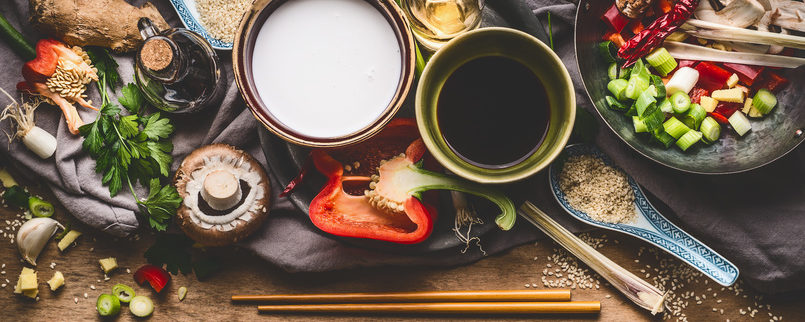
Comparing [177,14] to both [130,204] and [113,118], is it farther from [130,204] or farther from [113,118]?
[130,204]

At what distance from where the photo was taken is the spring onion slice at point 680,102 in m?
1.46

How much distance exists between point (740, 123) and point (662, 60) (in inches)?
10.1

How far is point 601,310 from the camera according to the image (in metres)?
1.66

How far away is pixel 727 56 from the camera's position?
1464 mm

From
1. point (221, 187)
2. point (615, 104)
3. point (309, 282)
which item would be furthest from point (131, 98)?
point (615, 104)

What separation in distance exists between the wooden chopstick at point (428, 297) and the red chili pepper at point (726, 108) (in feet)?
2.08

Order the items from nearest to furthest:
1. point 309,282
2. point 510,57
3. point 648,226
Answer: point 510,57 → point 648,226 → point 309,282

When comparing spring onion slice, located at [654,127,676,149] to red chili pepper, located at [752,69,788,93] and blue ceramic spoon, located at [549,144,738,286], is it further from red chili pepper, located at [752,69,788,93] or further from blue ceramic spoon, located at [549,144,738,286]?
red chili pepper, located at [752,69,788,93]

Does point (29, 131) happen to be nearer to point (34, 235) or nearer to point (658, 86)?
point (34, 235)

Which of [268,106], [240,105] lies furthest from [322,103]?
[240,105]

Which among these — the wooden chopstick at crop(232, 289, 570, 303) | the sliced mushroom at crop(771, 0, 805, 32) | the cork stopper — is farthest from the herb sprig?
the sliced mushroom at crop(771, 0, 805, 32)

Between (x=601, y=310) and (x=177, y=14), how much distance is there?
151 cm

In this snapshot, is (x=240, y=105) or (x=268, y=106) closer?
(x=268, y=106)

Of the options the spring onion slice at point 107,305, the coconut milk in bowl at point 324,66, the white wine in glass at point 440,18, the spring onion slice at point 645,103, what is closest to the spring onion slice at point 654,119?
the spring onion slice at point 645,103
